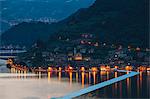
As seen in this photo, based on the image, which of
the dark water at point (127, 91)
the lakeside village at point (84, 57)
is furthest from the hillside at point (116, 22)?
the dark water at point (127, 91)

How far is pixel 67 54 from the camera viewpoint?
144 feet

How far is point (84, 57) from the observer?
4222 centimetres

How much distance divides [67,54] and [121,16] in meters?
7.95

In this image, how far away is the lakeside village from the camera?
38903 millimetres

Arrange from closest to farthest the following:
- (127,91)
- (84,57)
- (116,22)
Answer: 1. (127,91)
2. (84,57)
3. (116,22)

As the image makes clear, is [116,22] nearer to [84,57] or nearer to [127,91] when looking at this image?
[84,57]

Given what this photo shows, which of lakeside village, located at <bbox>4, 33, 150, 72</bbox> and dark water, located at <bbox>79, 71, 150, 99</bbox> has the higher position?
lakeside village, located at <bbox>4, 33, 150, 72</bbox>

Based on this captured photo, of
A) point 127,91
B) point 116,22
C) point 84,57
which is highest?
point 116,22

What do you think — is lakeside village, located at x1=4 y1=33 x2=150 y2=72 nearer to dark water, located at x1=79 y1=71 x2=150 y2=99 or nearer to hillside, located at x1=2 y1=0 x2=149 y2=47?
hillside, located at x1=2 y1=0 x2=149 y2=47

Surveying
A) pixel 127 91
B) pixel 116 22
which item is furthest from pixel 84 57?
pixel 127 91

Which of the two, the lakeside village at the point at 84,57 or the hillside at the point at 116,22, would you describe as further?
the hillside at the point at 116,22

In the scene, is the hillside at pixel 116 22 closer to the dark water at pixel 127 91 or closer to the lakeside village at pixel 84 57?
the lakeside village at pixel 84 57

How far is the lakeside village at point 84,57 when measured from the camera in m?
38.9

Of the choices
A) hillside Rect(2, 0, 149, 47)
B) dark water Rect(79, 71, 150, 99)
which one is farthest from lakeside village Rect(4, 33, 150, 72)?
dark water Rect(79, 71, 150, 99)
